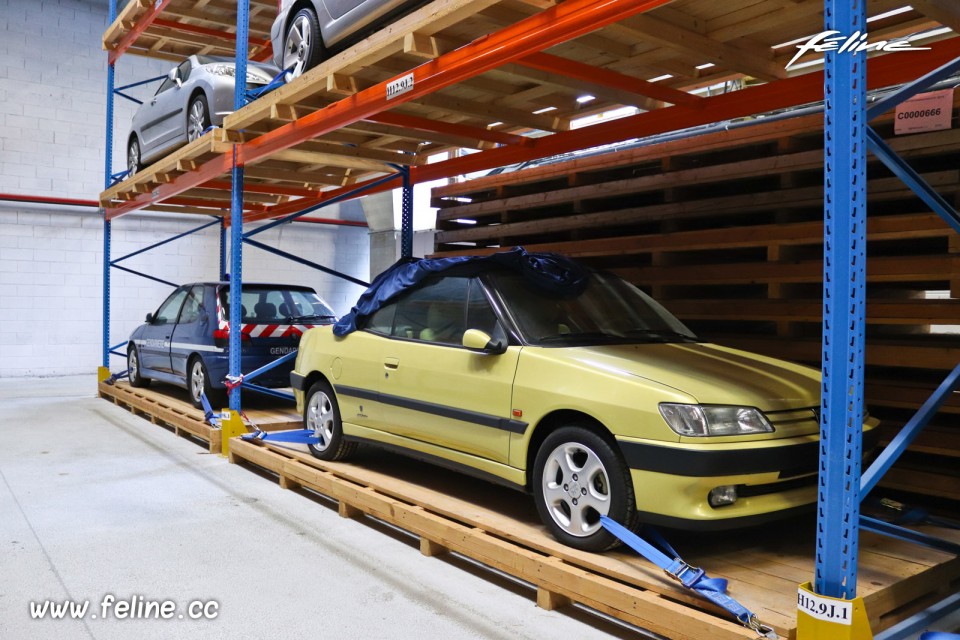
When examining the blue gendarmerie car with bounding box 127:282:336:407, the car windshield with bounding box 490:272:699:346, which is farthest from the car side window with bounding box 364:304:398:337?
the blue gendarmerie car with bounding box 127:282:336:407

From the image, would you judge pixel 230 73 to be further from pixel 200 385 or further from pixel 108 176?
pixel 108 176

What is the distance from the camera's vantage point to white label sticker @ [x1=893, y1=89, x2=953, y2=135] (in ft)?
13.5

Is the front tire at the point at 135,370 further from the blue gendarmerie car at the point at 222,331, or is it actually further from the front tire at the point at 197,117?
the front tire at the point at 197,117

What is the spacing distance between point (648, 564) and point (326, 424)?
3.01 m

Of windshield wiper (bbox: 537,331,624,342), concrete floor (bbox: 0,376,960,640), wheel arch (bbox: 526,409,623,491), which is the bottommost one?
concrete floor (bbox: 0,376,960,640)

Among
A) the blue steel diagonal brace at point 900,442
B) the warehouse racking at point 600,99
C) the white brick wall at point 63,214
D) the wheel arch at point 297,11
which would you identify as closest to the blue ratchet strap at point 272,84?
the warehouse racking at point 600,99

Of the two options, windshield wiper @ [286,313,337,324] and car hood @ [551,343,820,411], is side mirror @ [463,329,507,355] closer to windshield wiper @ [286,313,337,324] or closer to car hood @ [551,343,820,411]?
car hood @ [551,343,820,411]

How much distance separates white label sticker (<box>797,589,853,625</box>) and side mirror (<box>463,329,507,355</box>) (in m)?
1.96

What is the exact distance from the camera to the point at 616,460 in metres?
3.49

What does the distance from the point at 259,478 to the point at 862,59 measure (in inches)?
208

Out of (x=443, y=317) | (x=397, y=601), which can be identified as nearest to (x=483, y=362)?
(x=443, y=317)

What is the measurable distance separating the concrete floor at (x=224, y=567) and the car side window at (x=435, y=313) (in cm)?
125

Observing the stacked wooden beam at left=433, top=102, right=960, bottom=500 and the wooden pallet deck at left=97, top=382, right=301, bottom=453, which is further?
the wooden pallet deck at left=97, top=382, right=301, bottom=453

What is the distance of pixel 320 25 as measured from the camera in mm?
5973
